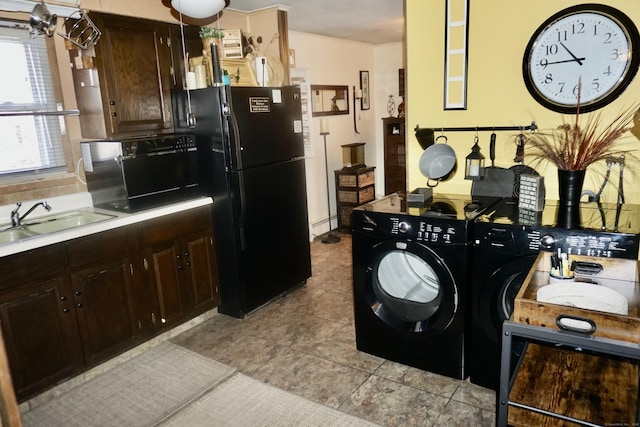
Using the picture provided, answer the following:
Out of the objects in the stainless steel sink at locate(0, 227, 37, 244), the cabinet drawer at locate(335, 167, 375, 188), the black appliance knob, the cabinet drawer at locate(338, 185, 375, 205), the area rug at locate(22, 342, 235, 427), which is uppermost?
the stainless steel sink at locate(0, 227, 37, 244)

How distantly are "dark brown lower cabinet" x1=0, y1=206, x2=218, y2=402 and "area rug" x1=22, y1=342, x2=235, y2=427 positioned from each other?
123 millimetres

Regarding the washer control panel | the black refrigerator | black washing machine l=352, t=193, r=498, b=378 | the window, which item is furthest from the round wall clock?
the window

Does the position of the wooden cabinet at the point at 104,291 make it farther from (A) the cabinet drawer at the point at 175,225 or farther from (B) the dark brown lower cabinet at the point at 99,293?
(A) the cabinet drawer at the point at 175,225

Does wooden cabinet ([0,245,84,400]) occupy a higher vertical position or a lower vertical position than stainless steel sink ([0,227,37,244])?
lower

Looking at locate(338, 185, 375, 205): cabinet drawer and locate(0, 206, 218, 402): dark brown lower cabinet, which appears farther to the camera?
locate(338, 185, 375, 205): cabinet drawer

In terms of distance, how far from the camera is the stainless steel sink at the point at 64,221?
2.74 meters

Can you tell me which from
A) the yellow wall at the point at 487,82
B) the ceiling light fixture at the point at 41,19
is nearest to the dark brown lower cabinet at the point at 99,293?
the ceiling light fixture at the point at 41,19

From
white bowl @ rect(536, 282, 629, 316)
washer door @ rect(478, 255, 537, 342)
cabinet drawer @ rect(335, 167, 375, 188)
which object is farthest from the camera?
cabinet drawer @ rect(335, 167, 375, 188)

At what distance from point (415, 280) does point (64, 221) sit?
89.7 inches

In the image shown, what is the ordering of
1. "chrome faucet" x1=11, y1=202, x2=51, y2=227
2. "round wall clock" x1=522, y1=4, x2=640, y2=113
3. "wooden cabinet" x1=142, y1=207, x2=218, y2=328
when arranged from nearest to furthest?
"round wall clock" x1=522, y1=4, x2=640, y2=113
"chrome faucet" x1=11, y1=202, x2=51, y2=227
"wooden cabinet" x1=142, y1=207, x2=218, y2=328

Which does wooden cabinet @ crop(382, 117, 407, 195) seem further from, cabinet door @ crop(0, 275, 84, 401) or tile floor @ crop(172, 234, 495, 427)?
cabinet door @ crop(0, 275, 84, 401)

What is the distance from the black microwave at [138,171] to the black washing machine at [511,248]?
2.06 meters

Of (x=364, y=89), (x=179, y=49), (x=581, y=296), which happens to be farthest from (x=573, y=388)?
(x=364, y=89)

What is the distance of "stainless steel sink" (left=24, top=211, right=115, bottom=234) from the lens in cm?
274
